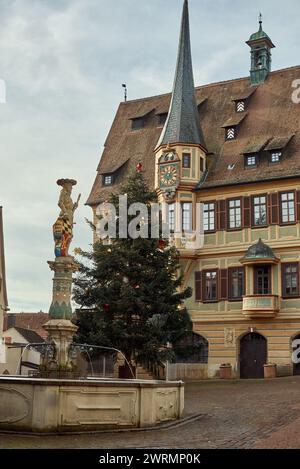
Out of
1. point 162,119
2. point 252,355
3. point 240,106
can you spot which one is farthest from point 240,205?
point 162,119

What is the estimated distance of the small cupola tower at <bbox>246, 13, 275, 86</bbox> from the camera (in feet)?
143

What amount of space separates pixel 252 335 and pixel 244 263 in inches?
151

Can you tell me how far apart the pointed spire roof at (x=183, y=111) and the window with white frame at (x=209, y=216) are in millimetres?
3680

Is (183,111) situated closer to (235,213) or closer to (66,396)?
(235,213)

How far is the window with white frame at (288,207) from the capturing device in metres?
36.5

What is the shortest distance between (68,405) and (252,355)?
24.2m

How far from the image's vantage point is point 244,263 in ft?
120

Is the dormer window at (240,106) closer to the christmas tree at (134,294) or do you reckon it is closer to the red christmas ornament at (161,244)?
the christmas tree at (134,294)

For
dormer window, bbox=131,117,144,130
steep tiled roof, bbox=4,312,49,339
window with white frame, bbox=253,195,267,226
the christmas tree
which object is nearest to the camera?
the christmas tree

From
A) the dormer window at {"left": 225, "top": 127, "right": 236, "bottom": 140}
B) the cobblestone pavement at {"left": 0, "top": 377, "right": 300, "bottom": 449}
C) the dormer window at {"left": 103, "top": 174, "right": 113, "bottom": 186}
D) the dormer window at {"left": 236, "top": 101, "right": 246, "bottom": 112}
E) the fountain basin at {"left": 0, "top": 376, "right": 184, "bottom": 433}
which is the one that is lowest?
the cobblestone pavement at {"left": 0, "top": 377, "right": 300, "bottom": 449}

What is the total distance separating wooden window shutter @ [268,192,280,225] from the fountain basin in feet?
76.5

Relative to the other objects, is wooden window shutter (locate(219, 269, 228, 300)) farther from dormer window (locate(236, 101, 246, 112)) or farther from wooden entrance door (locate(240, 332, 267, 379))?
dormer window (locate(236, 101, 246, 112))

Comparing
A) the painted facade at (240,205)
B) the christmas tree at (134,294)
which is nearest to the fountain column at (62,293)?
the christmas tree at (134,294)

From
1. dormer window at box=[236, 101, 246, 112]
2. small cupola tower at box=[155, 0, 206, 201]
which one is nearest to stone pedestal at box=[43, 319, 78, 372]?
small cupola tower at box=[155, 0, 206, 201]
